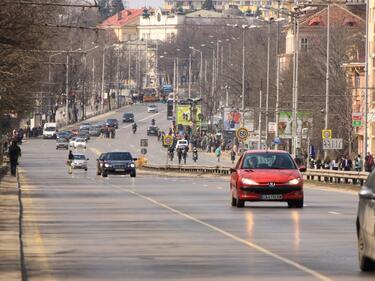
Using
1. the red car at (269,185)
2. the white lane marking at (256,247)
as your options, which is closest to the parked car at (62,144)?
the white lane marking at (256,247)

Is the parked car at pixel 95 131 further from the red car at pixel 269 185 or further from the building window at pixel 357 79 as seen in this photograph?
the red car at pixel 269 185

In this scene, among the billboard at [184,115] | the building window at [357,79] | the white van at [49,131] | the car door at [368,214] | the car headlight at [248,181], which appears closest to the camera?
the car door at [368,214]

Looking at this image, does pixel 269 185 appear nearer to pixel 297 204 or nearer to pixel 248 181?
pixel 248 181

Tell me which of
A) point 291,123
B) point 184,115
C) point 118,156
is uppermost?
point 184,115

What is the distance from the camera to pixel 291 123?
104 meters

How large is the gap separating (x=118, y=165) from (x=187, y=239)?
173ft

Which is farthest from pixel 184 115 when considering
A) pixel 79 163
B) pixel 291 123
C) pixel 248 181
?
pixel 248 181

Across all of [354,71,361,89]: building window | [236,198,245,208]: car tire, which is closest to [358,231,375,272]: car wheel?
[236,198,245,208]: car tire

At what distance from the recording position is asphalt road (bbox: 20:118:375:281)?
20953mm

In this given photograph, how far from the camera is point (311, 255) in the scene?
77.2ft

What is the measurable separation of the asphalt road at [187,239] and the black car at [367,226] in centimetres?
20

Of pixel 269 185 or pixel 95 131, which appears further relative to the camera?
pixel 95 131

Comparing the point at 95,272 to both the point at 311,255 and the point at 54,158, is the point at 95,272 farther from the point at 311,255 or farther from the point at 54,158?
the point at 54,158

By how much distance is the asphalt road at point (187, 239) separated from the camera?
20953mm
